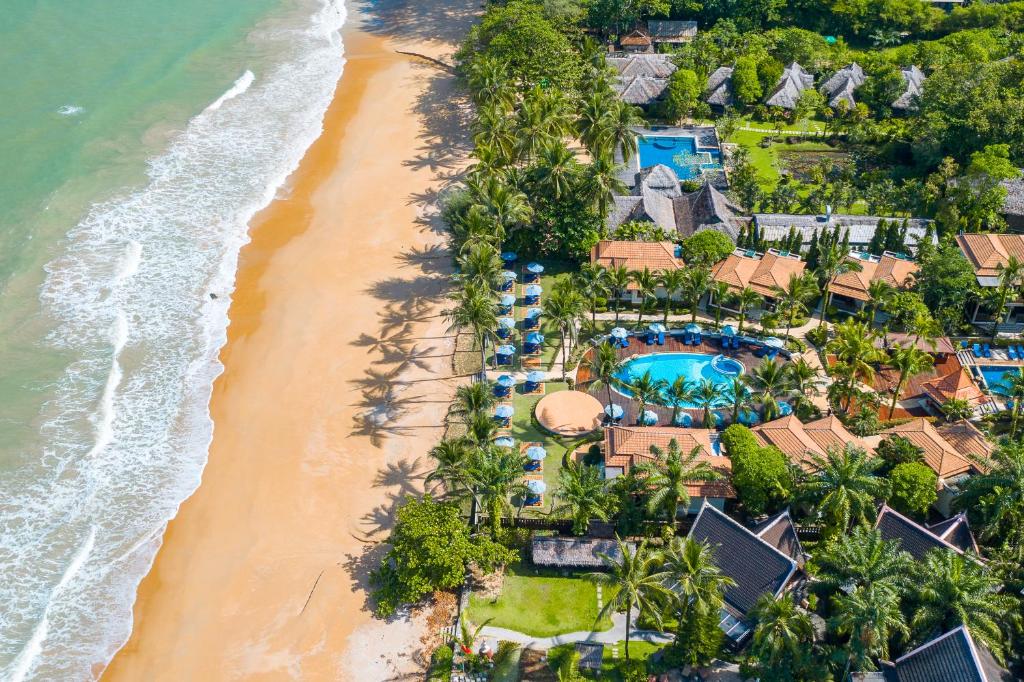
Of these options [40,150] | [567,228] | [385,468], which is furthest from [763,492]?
[40,150]

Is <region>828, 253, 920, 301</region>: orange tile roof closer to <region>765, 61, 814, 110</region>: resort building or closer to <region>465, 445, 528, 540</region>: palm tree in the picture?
<region>465, 445, 528, 540</region>: palm tree

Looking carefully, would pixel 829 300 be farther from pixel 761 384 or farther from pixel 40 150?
pixel 40 150

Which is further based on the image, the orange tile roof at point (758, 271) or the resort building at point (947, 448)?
the orange tile roof at point (758, 271)

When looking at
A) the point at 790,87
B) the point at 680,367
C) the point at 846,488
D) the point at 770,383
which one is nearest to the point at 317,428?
the point at 680,367

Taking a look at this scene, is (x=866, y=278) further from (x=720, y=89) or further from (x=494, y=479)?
(x=720, y=89)

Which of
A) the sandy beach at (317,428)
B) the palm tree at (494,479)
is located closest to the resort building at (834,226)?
the sandy beach at (317,428)

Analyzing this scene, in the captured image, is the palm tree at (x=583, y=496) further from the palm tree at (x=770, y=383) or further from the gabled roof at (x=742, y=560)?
the palm tree at (x=770, y=383)
